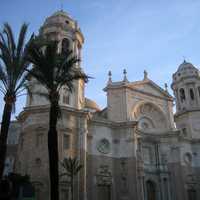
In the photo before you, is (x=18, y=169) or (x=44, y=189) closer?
(x=44, y=189)

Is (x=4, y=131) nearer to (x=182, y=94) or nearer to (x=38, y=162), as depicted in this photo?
(x=38, y=162)

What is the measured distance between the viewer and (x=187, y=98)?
47.8 metres

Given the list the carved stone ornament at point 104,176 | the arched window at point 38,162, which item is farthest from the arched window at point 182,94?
the arched window at point 38,162

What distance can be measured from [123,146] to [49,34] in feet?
53.6

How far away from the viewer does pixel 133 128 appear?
37.5 meters

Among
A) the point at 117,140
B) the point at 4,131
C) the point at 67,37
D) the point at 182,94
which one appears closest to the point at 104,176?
the point at 117,140

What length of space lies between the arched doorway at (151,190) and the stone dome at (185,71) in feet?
61.5

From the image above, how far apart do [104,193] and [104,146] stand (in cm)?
532

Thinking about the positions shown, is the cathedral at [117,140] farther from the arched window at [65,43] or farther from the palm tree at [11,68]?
the palm tree at [11,68]

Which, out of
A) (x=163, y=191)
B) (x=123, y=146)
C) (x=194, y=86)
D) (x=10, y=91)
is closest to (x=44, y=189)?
(x=123, y=146)

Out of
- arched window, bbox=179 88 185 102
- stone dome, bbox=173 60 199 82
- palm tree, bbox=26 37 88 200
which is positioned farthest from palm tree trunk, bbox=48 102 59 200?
stone dome, bbox=173 60 199 82

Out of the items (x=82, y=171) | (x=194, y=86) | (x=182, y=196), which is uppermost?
(x=194, y=86)

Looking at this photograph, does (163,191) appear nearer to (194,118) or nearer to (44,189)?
(194,118)

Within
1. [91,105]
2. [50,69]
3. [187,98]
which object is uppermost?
[91,105]
